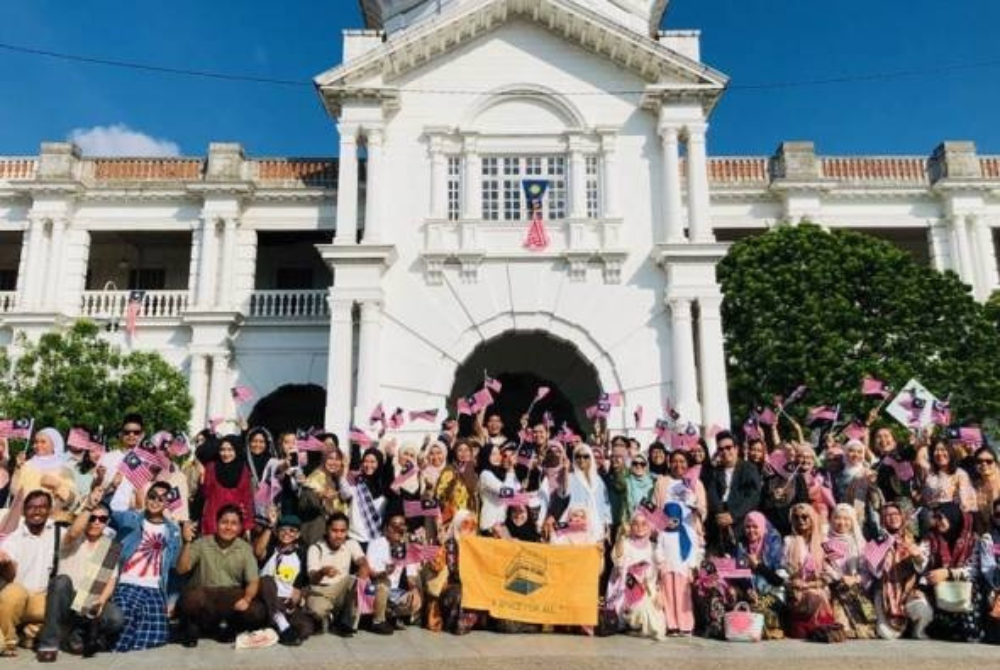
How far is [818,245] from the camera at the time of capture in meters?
18.5

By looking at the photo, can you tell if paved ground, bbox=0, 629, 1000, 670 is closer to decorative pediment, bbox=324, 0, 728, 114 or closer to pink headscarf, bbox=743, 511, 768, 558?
pink headscarf, bbox=743, 511, 768, 558

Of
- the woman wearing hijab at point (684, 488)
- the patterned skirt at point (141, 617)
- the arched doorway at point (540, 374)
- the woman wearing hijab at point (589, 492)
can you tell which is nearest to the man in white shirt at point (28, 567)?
the patterned skirt at point (141, 617)

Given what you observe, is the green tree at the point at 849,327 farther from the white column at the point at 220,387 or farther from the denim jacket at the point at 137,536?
the denim jacket at the point at 137,536

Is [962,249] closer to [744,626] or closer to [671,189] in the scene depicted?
[671,189]

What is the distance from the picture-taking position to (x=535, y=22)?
19.8 metres

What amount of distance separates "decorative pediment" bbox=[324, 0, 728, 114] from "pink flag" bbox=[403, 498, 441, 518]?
12.7m

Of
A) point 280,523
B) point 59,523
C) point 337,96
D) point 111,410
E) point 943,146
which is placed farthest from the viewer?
point 943,146

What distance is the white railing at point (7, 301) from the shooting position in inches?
853

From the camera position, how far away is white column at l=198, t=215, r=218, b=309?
839 inches

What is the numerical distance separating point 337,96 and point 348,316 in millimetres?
5523

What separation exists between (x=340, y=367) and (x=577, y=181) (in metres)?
7.12

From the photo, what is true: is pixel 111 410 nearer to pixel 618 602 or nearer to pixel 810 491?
pixel 618 602

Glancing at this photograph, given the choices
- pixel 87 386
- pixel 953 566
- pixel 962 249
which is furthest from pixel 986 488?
pixel 87 386

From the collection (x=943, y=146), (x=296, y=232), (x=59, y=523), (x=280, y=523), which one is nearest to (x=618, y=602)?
(x=280, y=523)
